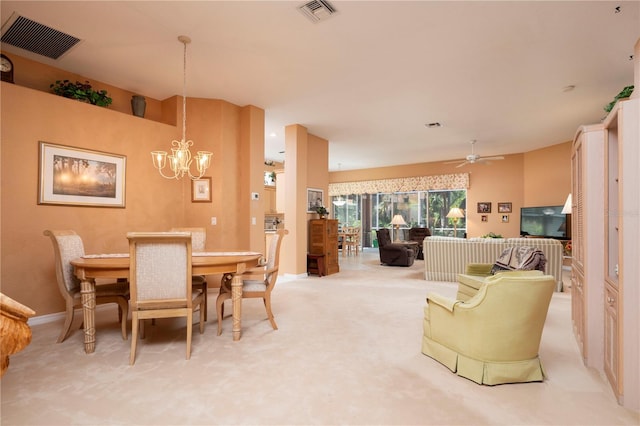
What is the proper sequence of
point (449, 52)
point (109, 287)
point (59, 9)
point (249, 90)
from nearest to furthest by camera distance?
point (59, 9) < point (109, 287) < point (449, 52) < point (249, 90)

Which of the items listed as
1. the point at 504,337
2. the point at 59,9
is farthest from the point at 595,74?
the point at 59,9

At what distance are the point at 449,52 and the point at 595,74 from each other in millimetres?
2148

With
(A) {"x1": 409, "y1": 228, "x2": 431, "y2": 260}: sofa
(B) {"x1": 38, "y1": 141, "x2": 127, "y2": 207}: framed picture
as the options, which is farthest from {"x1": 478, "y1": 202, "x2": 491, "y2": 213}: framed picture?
(B) {"x1": 38, "y1": 141, "x2": 127, "y2": 207}: framed picture

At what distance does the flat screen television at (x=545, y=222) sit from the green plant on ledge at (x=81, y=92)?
9151 mm

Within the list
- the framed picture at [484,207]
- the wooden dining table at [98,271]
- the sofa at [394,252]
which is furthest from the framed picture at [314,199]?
the framed picture at [484,207]

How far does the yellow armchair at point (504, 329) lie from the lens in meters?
2.22

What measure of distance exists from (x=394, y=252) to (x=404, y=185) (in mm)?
3476

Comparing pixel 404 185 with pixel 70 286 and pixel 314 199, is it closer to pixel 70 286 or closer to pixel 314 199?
pixel 314 199

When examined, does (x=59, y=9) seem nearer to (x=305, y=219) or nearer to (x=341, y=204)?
(x=305, y=219)

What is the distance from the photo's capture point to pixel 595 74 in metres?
4.23

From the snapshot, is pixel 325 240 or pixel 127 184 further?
pixel 325 240

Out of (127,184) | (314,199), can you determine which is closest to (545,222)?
(314,199)

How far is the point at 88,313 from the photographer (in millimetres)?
2867

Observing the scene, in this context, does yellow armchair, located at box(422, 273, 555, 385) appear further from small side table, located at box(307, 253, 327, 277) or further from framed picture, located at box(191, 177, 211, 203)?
small side table, located at box(307, 253, 327, 277)
